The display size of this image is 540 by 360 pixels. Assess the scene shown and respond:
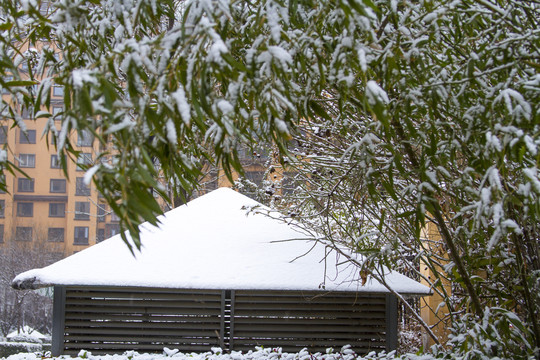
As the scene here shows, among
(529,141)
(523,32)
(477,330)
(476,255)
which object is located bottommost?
(477,330)

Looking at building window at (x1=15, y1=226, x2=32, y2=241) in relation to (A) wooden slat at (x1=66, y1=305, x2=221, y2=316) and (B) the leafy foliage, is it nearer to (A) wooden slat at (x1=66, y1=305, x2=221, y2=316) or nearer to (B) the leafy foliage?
(A) wooden slat at (x1=66, y1=305, x2=221, y2=316)

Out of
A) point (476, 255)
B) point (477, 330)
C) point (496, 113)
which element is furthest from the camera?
point (476, 255)

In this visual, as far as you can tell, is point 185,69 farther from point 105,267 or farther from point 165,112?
point 105,267

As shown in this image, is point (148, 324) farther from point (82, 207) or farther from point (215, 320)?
point (82, 207)

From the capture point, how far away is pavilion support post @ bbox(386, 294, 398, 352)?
25.4 ft

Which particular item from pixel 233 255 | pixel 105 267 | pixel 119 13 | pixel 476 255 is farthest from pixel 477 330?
pixel 105 267

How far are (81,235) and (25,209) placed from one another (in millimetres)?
6115

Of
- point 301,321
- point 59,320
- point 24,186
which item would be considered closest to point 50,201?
point 24,186

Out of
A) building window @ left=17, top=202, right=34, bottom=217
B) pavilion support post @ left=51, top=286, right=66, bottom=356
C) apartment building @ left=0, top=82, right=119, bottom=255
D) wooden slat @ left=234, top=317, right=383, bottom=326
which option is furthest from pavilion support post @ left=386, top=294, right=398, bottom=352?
building window @ left=17, top=202, right=34, bottom=217

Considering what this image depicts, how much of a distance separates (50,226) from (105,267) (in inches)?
1767

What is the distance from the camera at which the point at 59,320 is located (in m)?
7.64

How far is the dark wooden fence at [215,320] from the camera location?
7.68m

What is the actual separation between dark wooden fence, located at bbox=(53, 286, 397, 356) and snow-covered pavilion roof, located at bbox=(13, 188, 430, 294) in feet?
1.02

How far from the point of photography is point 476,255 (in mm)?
4828
